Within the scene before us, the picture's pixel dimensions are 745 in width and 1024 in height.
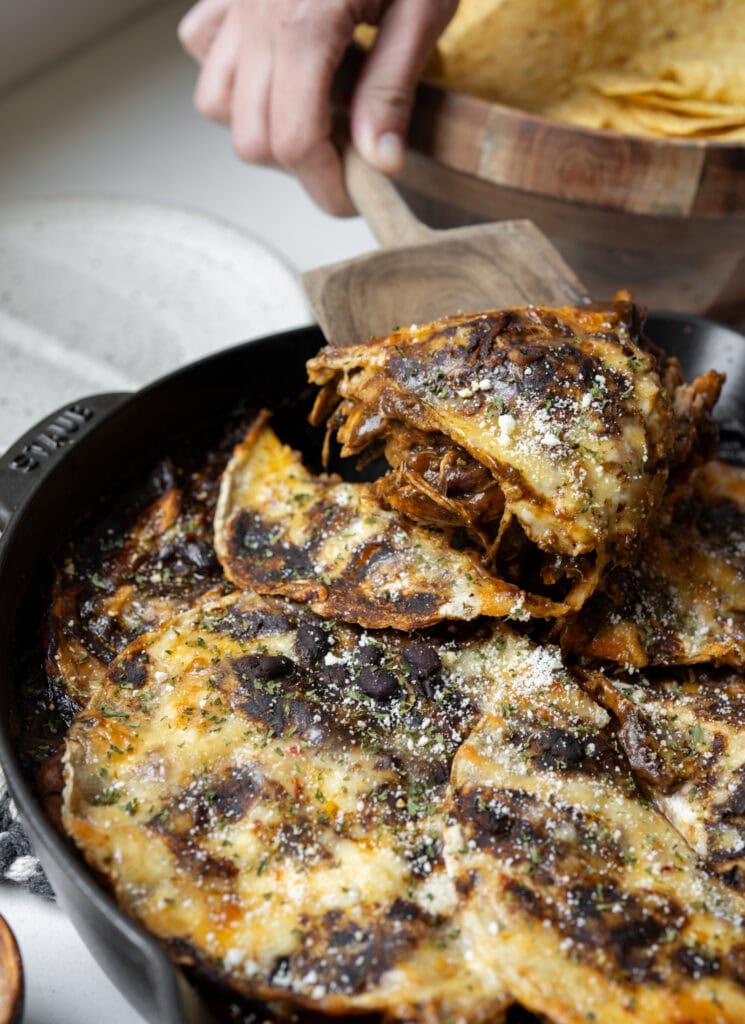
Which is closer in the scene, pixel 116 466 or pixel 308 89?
pixel 116 466

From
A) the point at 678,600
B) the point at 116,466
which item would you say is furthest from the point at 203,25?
the point at 678,600

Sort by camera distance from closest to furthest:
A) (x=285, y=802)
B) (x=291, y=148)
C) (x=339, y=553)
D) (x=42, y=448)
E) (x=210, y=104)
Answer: (x=285, y=802) < (x=339, y=553) < (x=42, y=448) < (x=291, y=148) < (x=210, y=104)

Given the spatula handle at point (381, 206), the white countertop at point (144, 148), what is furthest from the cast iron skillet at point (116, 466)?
the white countertop at point (144, 148)

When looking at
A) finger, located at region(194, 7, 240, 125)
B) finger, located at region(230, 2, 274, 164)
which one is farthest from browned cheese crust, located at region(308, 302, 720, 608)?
finger, located at region(194, 7, 240, 125)

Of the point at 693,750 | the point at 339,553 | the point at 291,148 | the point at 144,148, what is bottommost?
the point at 144,148

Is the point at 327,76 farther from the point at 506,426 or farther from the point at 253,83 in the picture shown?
the point at 506,426

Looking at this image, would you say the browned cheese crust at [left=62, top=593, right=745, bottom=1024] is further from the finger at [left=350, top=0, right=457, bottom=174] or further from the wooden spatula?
the finger at [left=350, top=0, right=457, bottom=174]

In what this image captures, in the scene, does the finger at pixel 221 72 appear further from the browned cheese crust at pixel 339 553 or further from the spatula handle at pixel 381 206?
the browned cheese crust at pixel 339 553
